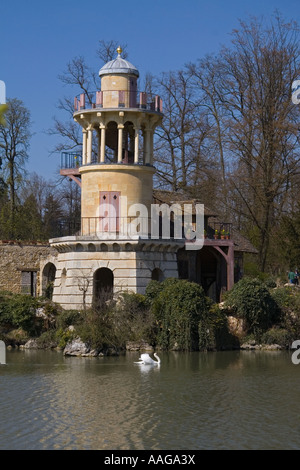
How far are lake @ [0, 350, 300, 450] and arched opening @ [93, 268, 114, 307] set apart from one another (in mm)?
3259

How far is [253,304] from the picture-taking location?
117ft

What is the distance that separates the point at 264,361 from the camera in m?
32.5

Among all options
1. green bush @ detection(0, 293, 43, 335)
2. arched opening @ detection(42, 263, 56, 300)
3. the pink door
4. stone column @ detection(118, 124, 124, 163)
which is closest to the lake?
green bush @ detection(0, 293, 43, 335)

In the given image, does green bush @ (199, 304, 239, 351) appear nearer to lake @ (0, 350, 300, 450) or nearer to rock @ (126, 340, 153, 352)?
lake @ (0, 350, 300, 450)

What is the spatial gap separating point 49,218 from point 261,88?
57.1 feet

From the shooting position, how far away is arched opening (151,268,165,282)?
38438 mm

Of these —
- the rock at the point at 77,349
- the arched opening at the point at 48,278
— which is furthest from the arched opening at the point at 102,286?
the arched opening at the point at 48,278

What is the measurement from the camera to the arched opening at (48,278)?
137ft

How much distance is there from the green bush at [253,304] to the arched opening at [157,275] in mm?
3196

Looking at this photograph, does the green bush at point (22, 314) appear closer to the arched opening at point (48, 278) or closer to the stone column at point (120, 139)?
the arched opening at point (48, 278)

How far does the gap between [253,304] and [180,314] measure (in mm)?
3223
